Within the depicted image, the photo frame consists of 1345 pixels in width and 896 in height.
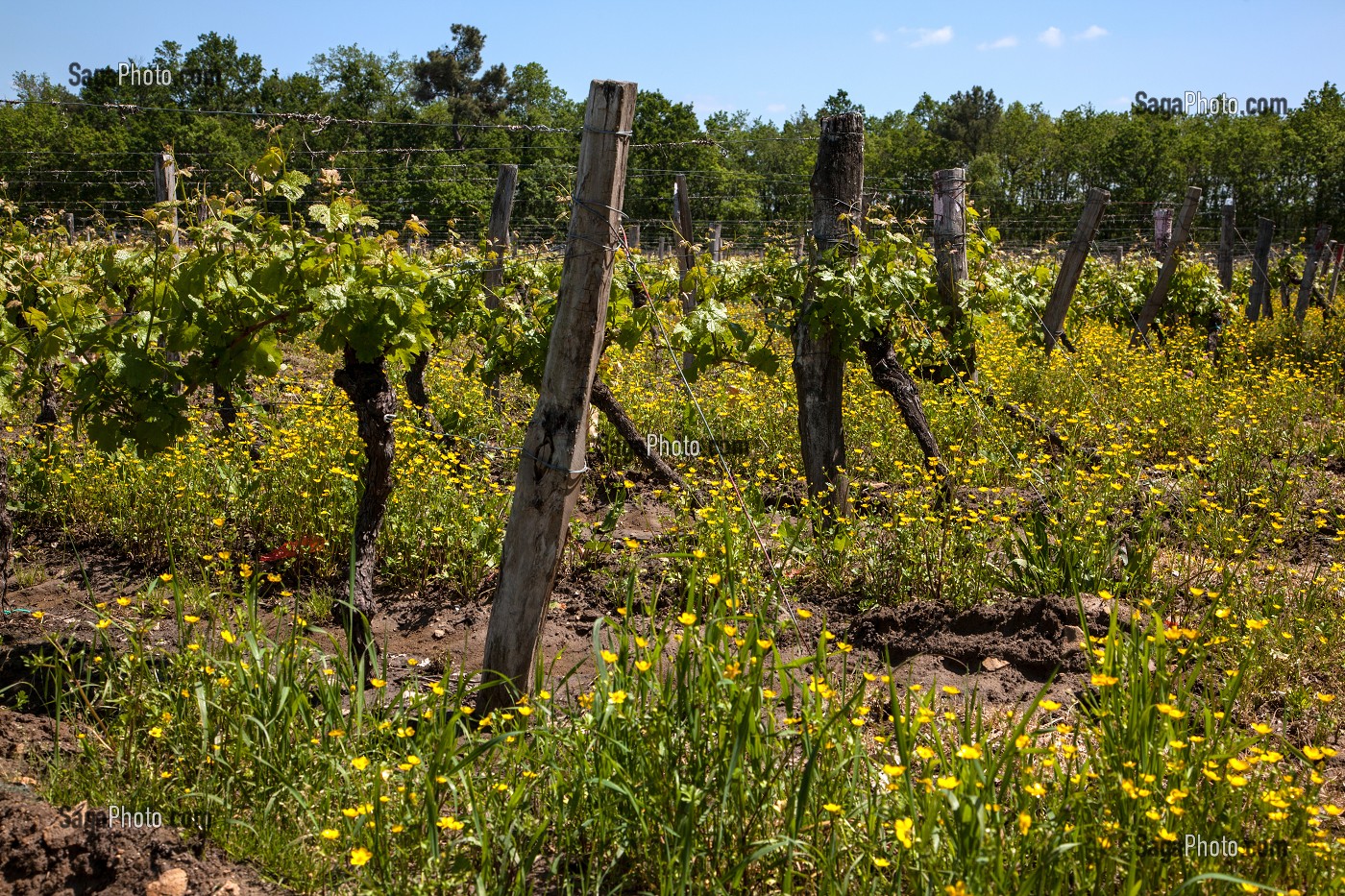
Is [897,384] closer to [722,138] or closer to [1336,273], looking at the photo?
[1336,273]

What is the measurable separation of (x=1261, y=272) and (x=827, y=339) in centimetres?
1306

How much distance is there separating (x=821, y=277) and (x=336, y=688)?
3291 millimetres

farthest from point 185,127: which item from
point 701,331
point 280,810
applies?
point 280,810

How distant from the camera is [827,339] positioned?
5.27 m

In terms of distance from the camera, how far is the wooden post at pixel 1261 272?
14.5 meters

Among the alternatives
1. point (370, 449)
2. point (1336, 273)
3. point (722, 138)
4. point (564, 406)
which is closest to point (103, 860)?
point (564, 406)

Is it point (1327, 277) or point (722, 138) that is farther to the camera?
point (722, 138)

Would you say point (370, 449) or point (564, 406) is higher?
point (564, 406)

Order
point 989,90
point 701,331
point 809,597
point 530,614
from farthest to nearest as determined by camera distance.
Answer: point 989,90 → point 701,331 → point 809,597 → point 530,614

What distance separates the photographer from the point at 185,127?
41812 mm

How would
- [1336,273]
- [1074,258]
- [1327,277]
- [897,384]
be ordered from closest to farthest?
1. [897,384]
2. [1074,258]
3. [1336,273]
4. [1327,277]

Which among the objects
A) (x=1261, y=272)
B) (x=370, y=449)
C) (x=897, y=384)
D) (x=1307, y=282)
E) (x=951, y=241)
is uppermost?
(x=1261, y=272)

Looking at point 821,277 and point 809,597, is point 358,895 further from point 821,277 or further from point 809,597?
point 821,277

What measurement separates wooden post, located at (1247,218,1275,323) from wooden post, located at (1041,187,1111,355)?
7134 millimetres
